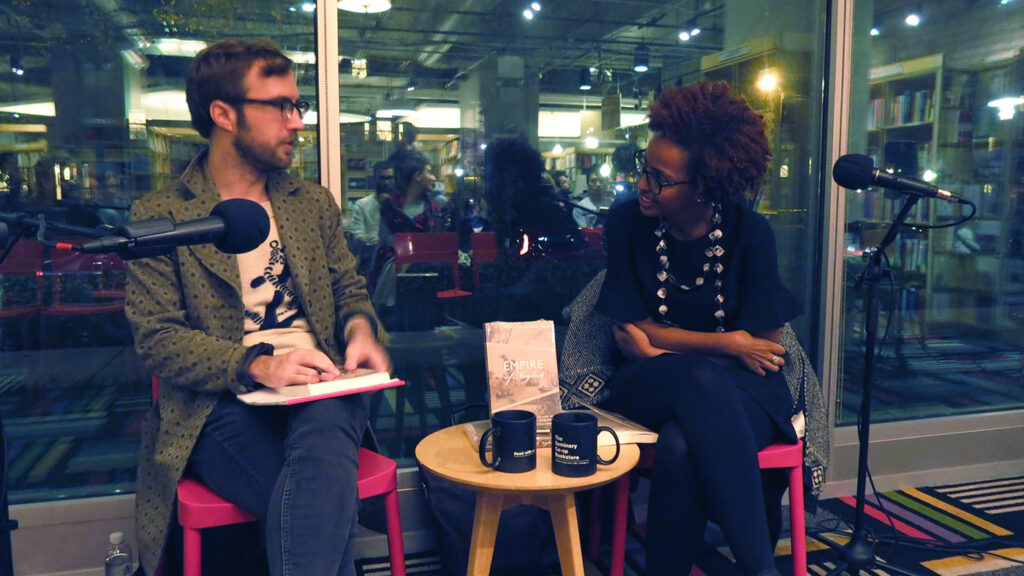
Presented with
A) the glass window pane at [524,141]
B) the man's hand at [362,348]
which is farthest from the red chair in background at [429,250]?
the man's hand at [362,348]

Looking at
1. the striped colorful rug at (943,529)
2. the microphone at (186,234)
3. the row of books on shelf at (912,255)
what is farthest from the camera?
the row of books on shelf at (912,255)

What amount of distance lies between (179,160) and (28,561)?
1.13 metres

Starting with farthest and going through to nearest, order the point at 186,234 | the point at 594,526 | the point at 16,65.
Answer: the point at 594,526, the point at 16,65, the point at 186,234

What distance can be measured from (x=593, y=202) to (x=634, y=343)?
0.73m

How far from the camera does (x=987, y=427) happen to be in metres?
2.83

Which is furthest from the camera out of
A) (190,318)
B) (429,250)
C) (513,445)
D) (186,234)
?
(429,250)

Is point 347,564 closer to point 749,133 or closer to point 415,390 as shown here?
point 415,390

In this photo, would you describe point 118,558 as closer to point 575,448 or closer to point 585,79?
point 575,448

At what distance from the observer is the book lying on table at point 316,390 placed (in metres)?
1.48

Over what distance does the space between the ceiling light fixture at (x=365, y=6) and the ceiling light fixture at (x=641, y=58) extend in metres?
0.82

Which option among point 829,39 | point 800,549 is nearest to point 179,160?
point 800,549

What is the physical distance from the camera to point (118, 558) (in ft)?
6.31

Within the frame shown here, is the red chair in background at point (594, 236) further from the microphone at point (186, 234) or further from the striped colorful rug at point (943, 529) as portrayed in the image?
the microphone at point (186, 234)

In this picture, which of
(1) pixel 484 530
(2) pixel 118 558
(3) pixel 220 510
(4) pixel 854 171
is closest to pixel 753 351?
(4) pixel 854 171
